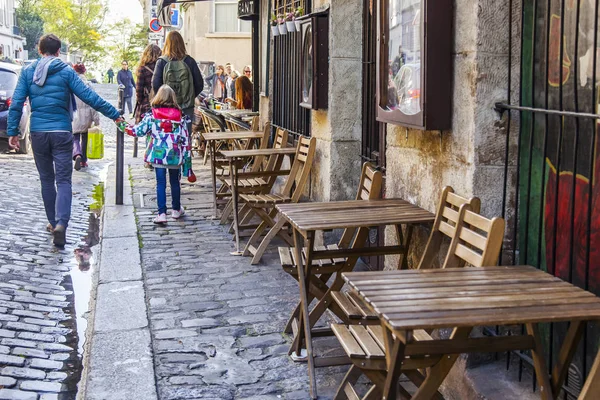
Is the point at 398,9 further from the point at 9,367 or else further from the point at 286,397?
the point at 9,367

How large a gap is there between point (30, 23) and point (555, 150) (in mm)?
72735

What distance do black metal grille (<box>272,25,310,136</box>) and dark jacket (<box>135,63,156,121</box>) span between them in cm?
299

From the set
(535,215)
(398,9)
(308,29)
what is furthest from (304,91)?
(535,215)

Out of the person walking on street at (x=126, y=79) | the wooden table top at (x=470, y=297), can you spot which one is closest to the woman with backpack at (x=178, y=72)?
the wooden table top at (x=470, y=297)

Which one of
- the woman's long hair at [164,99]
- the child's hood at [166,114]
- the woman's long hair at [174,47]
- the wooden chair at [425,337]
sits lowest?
the wooden chair at [425,337]

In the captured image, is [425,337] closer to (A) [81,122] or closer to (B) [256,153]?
(B) [256,153]

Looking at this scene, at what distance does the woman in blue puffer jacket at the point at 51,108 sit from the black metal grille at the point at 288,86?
199 centimetres

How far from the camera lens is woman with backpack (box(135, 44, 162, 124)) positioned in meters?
12.7

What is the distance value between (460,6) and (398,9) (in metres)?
0.76

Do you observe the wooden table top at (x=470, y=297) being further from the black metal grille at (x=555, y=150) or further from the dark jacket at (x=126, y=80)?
the dark jacket at (x=126, y=80)

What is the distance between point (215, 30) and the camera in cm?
3005

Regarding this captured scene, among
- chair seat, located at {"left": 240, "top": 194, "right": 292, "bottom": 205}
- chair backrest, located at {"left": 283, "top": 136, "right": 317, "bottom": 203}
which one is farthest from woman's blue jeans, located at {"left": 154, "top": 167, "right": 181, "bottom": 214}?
chair backrest, located at {"left": 283, "top": 136, "right": 317, "bottom": 203}

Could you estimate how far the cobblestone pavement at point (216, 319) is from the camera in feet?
15.3

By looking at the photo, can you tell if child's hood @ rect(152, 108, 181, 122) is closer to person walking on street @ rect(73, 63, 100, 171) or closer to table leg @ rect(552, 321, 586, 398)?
person walking on street @ rect(73, 63, 100, 171)
